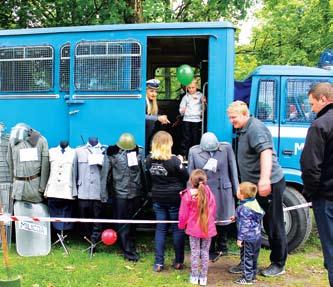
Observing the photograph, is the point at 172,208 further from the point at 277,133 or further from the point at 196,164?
the point at 277,133

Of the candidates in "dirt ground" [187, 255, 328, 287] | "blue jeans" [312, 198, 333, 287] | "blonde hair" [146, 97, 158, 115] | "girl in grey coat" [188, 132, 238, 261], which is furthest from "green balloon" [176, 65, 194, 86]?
"blue jeans" [312, 198, 333, 287]

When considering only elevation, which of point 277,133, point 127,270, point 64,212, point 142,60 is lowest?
point 127,270

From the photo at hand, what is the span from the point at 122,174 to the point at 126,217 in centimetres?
57

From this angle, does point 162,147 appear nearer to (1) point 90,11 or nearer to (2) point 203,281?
(2) point 203,281

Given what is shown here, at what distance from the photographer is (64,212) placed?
21.9 feet

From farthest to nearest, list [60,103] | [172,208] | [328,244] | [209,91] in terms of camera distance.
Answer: [60,103] → [209,91] → [172,208] → [328,244]

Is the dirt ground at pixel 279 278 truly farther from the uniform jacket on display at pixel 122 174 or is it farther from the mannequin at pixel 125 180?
the uniform jacket on display at pixel 122 174

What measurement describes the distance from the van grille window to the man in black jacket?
209 cm

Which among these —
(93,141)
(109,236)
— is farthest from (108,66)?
(109,236)

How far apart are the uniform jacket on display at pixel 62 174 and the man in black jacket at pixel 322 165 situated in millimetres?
3206

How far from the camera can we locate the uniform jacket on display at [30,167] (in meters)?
6.45

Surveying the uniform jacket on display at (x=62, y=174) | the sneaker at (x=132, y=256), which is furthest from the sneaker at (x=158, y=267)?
the uniform jacket on display at (x=62, y=174)

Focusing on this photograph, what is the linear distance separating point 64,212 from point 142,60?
7.50ft

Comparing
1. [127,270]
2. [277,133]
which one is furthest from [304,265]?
[127,270]
